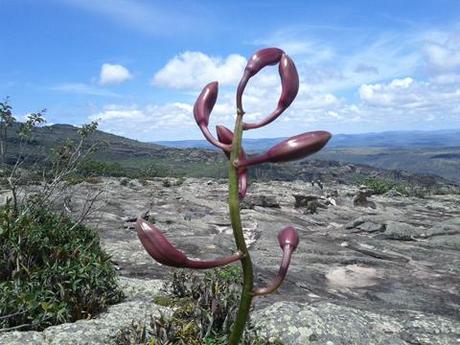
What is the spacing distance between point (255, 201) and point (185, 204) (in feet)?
11.8

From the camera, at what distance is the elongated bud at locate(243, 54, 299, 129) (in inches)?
58.4

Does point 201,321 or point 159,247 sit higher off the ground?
point 159,247

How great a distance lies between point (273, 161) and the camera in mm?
1360

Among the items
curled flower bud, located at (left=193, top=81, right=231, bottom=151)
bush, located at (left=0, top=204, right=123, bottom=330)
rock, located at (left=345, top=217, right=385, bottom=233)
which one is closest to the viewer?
curled flower bud, located at (left=193, top=81, right=231, bottom=151)

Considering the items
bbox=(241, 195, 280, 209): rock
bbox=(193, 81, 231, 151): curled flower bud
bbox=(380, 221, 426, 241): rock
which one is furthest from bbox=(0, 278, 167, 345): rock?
bbox=(241, 195, 280, 209): rock

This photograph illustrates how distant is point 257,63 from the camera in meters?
1.51

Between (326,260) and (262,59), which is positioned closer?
(262,59)

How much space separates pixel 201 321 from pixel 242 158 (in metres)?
5.09

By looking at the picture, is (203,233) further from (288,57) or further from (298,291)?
(288,57)

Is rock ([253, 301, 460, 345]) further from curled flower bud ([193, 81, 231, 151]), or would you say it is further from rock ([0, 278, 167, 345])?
curled flower bud ([193, 81, 231, 151])

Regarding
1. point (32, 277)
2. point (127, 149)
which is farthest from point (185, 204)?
point (127, 149)

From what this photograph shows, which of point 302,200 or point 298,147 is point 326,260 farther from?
point 302,200

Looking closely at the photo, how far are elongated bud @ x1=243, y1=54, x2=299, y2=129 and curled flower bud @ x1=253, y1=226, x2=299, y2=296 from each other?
0.41m

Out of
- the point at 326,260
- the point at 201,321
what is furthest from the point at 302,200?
the point at 201,321
